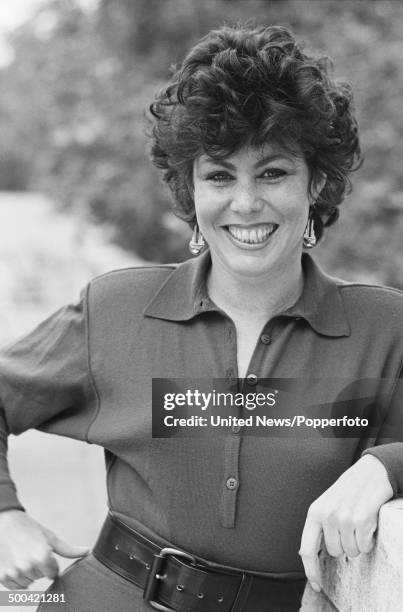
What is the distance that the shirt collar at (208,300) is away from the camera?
1825 mm

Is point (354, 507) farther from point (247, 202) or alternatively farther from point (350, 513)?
point (247, 202)

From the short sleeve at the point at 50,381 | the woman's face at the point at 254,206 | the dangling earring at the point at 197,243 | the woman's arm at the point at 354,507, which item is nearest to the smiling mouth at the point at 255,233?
the woman's face at the point at 254,206

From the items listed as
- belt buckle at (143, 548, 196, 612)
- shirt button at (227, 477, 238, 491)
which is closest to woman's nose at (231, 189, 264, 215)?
shirt button at (227, 477, 238, 491)

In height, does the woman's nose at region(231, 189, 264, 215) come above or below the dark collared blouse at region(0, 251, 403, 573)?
above

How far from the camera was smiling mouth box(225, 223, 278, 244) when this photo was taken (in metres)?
1.80

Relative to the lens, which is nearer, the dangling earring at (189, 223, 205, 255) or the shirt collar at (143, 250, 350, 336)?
the shirt collar at (143, 250, 350, 336)

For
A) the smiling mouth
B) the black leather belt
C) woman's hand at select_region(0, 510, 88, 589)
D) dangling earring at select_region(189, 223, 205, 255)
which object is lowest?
the black leather belt

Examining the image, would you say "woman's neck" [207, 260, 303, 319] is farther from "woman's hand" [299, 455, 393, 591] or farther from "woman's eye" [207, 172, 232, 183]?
"woman's hand" [299, 455, 393, 591]

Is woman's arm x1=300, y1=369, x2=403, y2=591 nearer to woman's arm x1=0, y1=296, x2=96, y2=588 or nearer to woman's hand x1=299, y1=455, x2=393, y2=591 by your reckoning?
woman's hand x1=299, y1=455, x2=393, y2=591

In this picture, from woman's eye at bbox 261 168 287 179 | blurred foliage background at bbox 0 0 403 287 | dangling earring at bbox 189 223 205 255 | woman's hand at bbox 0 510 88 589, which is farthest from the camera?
blurred foliage background at bbox 0 0 403 287

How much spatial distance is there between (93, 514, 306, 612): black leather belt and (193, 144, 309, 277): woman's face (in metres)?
0.57

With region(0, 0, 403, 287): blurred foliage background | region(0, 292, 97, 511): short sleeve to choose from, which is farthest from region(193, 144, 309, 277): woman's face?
region(0, 0, 403, 287): blurred foliage background

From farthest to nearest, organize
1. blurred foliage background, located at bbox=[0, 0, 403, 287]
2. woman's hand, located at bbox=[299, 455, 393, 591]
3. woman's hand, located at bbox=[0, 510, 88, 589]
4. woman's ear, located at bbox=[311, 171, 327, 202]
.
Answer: blurred foliage background, located at bbox=[0, 0, 403, 287] → woman's ear, located at bbox=[311, 171, 327, 202] → woman's hand, located at bbox=[0, 510, 88, 589] → woman's hand, located at bbox=[299, 455, 393, 591]

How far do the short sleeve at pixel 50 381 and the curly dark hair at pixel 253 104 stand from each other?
426 millimetres
